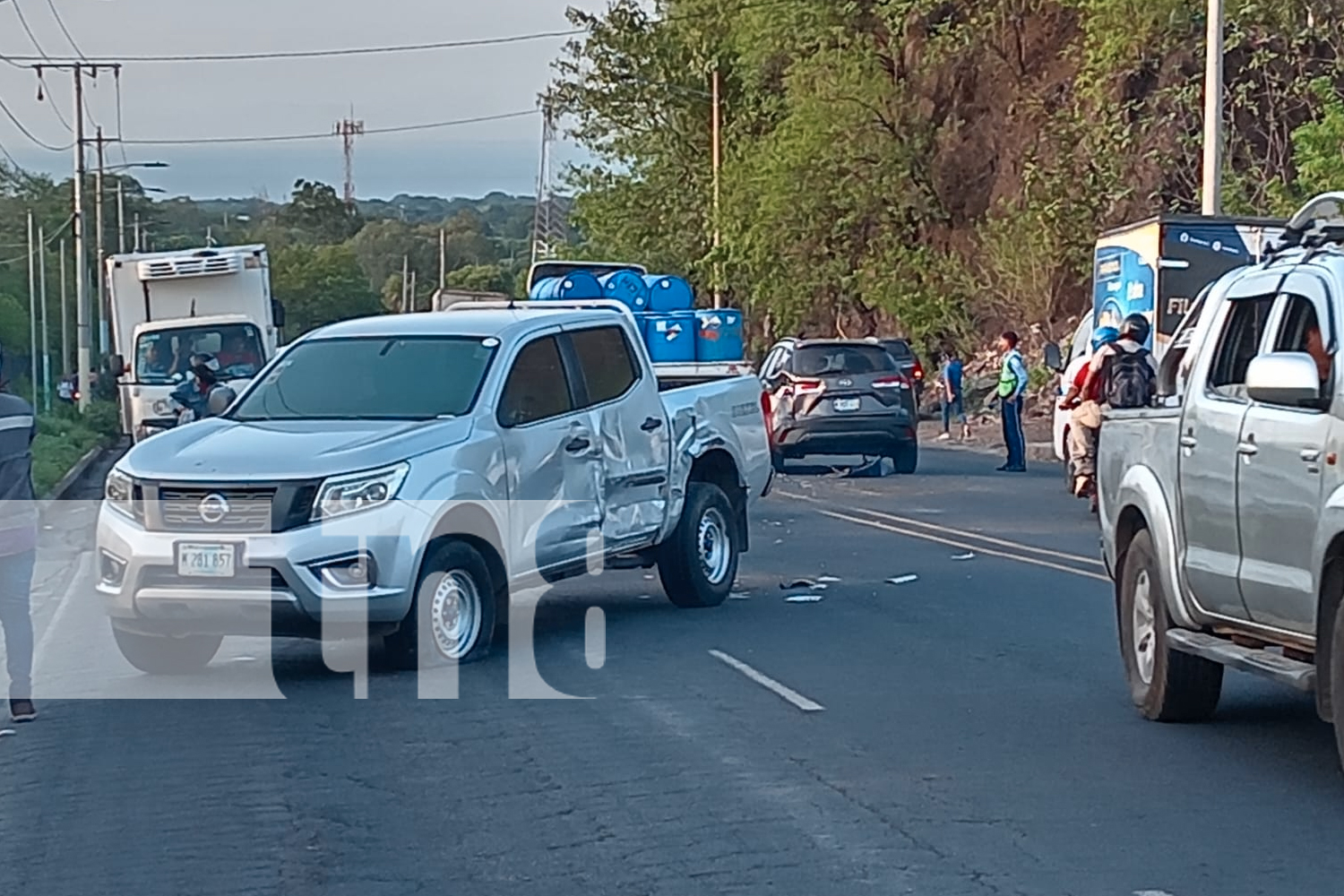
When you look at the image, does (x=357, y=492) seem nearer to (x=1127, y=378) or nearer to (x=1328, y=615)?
(x=1328, y=615)

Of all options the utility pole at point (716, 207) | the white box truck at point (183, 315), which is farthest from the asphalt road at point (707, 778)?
the utility pole at point (716, 207)

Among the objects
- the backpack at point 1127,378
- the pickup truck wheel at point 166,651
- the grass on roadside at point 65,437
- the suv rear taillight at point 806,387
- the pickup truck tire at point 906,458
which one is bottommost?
the grass on roadside at point 65,437

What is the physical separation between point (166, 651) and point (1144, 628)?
5.50m

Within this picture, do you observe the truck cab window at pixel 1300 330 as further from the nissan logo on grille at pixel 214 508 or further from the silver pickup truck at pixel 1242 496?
the nissan logo on grille at pixel 214 508

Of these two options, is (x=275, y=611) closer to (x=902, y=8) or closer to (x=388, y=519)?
(x=388, y=519)

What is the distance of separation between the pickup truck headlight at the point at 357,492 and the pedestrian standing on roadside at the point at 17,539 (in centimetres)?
146

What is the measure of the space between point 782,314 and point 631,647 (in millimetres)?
44482

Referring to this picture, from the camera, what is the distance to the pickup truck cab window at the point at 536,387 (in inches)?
512

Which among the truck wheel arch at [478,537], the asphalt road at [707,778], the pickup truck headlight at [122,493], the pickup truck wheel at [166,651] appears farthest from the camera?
the pickup truck wheel at [166,651]

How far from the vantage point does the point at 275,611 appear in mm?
11500

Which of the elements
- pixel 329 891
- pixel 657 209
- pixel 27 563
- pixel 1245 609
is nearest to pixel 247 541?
pixel 27 563

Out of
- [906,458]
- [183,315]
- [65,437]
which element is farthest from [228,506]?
[65,437]

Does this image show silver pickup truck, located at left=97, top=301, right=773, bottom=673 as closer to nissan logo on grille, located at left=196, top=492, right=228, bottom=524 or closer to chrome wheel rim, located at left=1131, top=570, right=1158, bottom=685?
nissan logo on grille, located at left=196, top=492, right=228, bottom=524

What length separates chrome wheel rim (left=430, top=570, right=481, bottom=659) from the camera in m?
12.1
